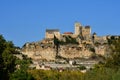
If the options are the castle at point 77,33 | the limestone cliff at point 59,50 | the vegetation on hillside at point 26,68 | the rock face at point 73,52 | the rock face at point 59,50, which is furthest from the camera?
the castle at point 77,33

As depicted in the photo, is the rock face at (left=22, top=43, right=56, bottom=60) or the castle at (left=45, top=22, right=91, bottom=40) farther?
the castle at (left=45, top=22, right=91, bottom=40)

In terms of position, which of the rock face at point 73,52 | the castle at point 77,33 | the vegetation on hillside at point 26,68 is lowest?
the vegetation on hillside at point 26,68

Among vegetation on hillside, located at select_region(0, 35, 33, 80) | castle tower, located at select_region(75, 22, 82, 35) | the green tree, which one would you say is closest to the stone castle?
castle tower, located at select_region(75, 22, 82, 35)

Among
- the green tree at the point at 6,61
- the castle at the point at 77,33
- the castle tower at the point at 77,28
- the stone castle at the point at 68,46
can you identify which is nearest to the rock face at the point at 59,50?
the stone castle at the point at 68,46

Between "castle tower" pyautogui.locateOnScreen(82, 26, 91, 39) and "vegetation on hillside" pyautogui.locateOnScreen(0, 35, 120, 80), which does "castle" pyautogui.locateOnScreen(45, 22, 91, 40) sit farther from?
"vegetation on hillside" pyautogui.locateOnScreen(0, 35, 120, 80)

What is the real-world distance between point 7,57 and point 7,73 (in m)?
1.69

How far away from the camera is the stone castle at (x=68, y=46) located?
148750mm

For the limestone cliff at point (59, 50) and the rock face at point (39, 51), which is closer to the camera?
the rock face at point (39, 51)

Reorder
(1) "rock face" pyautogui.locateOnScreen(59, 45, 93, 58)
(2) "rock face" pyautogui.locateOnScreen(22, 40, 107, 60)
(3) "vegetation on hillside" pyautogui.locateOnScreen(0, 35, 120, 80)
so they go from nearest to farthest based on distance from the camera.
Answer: (3) "vegetation on hillside" pyautogui.locateOnScreen(0, 35, 120, 80) < (2) "rock face" pyautogui.locateOnScreen(22, 40, 107, 60) < (1) "rock face" pyautogui.locateOnScreen(59, 45, 93, 58)

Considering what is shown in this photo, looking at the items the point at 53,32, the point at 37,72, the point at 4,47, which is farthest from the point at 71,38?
the point at 4,47

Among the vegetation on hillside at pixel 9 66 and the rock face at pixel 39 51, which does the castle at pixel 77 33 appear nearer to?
the rock face at pixel 39 51

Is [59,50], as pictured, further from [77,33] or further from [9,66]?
[9,66]

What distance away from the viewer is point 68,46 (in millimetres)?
152625

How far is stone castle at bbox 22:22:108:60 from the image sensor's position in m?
149
